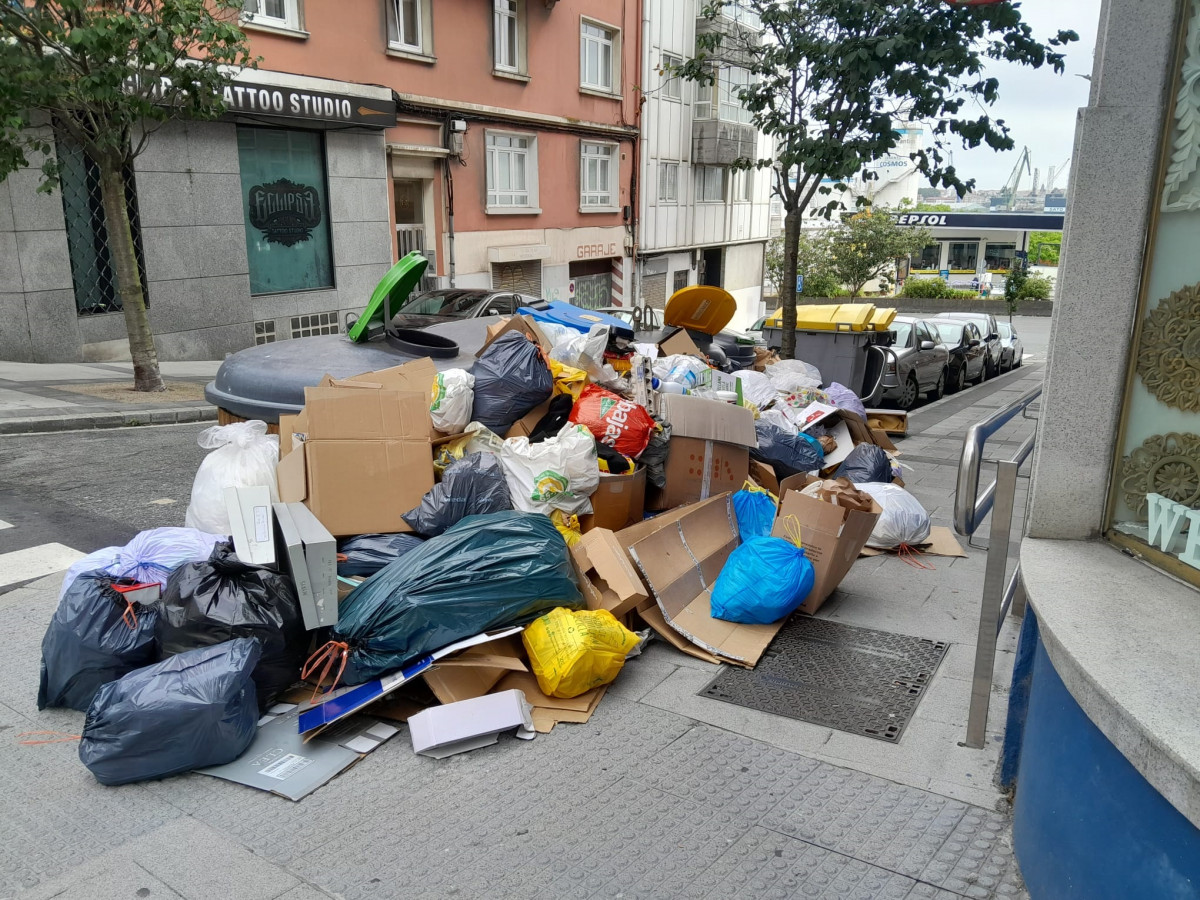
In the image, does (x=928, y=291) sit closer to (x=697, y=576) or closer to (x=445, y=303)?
(x=445, y=303)

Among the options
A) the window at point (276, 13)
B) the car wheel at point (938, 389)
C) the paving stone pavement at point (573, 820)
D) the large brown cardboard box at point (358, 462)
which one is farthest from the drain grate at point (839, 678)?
the window at point (276, 13)

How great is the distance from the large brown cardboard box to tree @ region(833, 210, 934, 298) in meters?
31.4

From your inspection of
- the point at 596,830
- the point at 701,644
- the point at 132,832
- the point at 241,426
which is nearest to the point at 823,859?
the point at 596,830

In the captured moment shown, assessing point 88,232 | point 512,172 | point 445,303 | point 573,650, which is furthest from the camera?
point 512,172

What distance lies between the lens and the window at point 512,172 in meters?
18.7

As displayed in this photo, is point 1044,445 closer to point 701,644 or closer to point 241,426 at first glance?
point 701,644

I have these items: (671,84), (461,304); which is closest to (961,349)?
(461,304)

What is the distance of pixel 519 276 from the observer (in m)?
20.2

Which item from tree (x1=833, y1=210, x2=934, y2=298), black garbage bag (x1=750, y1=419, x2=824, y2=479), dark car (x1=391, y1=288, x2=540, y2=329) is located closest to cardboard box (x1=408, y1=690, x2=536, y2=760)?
black garbage bag (x1=750, y1=419, x2=824, y2=479)

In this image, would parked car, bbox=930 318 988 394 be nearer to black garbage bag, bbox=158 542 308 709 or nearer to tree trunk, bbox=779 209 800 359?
tree trunk, bbox=779 209 800 359

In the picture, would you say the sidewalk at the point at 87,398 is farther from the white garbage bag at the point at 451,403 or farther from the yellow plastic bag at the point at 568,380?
the yellow plastic bag at the point at 568,380

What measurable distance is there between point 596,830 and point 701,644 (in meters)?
1.35

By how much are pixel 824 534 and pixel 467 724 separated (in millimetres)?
2119

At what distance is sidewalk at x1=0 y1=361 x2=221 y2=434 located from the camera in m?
8.70
